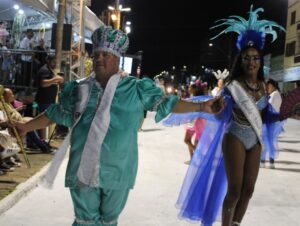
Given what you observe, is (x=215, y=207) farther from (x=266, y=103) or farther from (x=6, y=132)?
(x=6, y=132)

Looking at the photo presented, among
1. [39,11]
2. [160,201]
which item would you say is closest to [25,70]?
[39,11]

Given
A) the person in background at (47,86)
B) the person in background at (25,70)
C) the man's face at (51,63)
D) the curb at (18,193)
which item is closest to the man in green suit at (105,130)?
the curb at (18,193)

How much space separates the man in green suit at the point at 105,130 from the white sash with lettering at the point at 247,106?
122 centimetres

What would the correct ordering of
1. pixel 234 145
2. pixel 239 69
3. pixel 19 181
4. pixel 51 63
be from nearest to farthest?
pixel 234 145 < pixel 239 69 < pixel 19 181 < pixel 51 63

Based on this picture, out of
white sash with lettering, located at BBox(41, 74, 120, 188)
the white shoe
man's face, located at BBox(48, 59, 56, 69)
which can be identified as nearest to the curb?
the white shoe

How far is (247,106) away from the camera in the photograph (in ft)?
15.7

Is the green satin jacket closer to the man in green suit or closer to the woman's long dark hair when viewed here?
the man in green suit

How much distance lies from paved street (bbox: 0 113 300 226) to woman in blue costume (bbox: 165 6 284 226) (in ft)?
2.92

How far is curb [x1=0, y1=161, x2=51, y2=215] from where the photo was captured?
6137 mm

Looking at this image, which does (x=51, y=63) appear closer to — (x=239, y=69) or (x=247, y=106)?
(x=239, y=69)

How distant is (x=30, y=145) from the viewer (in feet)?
36.5

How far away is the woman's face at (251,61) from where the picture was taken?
4891mm

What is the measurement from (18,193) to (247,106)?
3508 mm

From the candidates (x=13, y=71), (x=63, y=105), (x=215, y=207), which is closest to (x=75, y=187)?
(x=63, y=105)
